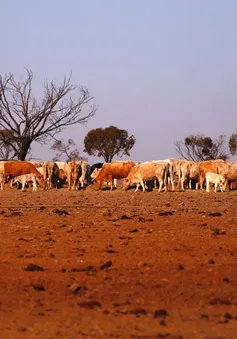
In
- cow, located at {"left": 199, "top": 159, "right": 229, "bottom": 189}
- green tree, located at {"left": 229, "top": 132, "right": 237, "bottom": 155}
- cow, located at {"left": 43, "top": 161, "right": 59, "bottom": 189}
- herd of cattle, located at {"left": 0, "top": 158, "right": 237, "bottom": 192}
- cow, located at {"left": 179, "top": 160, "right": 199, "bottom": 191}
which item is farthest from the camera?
green tree, located at {"left": 229, "top": 132, "right": 237, "bottom": 155}

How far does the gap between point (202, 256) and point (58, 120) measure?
1870 inches

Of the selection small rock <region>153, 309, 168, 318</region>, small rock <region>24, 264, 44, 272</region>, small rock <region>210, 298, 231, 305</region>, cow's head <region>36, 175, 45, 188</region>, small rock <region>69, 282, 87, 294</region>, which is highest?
cow's head <region>36, 175, 45, 188</region>

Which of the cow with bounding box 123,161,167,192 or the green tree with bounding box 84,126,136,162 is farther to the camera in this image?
the green tree with bounding box 84,126,136,162

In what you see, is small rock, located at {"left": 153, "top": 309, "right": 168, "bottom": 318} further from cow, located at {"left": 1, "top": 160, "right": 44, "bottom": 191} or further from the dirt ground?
cow, located at {"left": 1, "top": 160, "right": 44, "bottom": 191}

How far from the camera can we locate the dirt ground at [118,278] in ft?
23.9

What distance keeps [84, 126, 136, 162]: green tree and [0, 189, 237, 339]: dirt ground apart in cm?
7854

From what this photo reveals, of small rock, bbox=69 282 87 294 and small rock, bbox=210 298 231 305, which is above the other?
small rock, bbox=69 282 87 294

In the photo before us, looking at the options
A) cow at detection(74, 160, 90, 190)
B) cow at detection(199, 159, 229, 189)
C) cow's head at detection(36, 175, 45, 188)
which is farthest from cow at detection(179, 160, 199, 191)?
cow's head at detection(36, 175, 45, 188)

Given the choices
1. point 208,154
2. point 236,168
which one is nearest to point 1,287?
point 236,168

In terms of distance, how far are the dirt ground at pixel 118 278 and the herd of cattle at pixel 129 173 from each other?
2736 cm

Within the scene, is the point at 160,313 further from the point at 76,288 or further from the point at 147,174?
the point at 147,174

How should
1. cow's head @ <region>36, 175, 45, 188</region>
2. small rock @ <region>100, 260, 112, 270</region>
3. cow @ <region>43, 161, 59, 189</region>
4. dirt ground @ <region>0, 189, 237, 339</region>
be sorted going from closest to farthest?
dirt ground @ <region>0, 189, 237, 339</region> → small rock @ <region>100, 260, 112, 270</region> → cow's head @ <region>36, 175, 45, 188</region> → cow @ <region>43, 161, 59, 189</region>

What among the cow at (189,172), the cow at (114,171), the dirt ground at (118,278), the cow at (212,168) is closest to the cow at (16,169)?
the cow at (114,171)

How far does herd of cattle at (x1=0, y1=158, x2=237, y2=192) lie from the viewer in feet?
146
